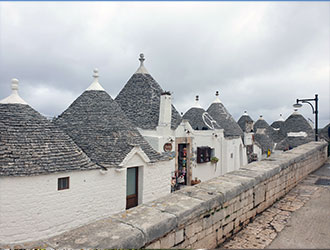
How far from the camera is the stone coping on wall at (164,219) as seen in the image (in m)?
2.56

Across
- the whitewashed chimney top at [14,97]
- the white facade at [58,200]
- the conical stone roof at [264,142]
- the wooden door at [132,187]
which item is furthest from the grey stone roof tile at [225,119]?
the whitewashed chimney top at [14,97]

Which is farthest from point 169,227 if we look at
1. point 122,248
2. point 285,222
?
point 285,222

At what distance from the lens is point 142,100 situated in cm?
1406

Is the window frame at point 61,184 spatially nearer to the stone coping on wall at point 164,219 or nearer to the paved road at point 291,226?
the stone coping on wall at point 164,219

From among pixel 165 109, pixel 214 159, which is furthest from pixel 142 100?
pixel 214 159

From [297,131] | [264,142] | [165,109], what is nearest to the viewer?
[165,109]

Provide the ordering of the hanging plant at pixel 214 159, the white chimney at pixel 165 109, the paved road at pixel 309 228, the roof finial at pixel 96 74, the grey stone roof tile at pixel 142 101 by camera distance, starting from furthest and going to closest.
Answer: the hanging plant at pixel 214 159 < the grey stone roof tile at pixel 142 101 < the white chimney at pixel 165 109 < the roof finial at pixel 96 74 < the paved road at pixel 309 228

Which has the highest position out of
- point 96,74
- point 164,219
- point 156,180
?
point 96,74

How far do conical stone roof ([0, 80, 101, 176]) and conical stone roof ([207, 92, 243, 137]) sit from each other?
13717 millimetres

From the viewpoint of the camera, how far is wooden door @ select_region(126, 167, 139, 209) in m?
10.1

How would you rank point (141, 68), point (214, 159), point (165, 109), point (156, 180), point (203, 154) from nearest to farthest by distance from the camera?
point (156, 180) < point (165, 109) < point (141, 68) < point (203, 154) < point (214, 159)

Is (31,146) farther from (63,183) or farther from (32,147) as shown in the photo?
(63,183)

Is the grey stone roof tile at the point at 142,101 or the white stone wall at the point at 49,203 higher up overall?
the grey stone roof tile at the point at 142,101

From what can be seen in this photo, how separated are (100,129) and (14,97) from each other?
332 centimetres
